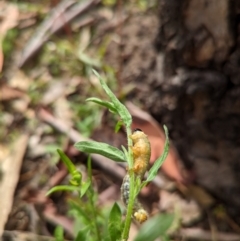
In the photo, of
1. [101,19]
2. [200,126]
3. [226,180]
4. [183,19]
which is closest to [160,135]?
[200,126]

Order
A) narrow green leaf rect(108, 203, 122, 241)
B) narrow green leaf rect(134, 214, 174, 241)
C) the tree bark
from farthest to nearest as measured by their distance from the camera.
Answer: the tree bark
narrow green leaf rect(134, 214, 174, 241)
narrow green leaf rect(108, 203, 122, 241)

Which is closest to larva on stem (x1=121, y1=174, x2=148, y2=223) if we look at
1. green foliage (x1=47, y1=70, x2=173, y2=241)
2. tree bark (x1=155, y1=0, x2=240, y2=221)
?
green foliage (x1=47, y1=70, x2=173, y2=241)

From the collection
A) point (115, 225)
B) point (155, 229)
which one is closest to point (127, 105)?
point (155, 229)

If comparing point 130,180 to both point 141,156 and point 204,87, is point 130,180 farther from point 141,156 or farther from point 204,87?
point 204,87

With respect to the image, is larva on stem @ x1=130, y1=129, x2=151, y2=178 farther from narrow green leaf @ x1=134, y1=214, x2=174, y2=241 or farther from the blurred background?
the blurred background

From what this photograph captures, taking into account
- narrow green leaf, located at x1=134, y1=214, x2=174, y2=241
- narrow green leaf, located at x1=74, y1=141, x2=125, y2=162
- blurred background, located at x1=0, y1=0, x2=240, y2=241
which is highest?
narrow green leaf, located at x1=74, y1=141, x2=125, y2=162

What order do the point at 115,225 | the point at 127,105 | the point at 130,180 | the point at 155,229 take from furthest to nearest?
the point at 127,105, the point at 155,229, the point at 115,225, the point at 130,180

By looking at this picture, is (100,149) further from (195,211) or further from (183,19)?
(195,211)

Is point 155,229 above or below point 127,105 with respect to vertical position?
above
